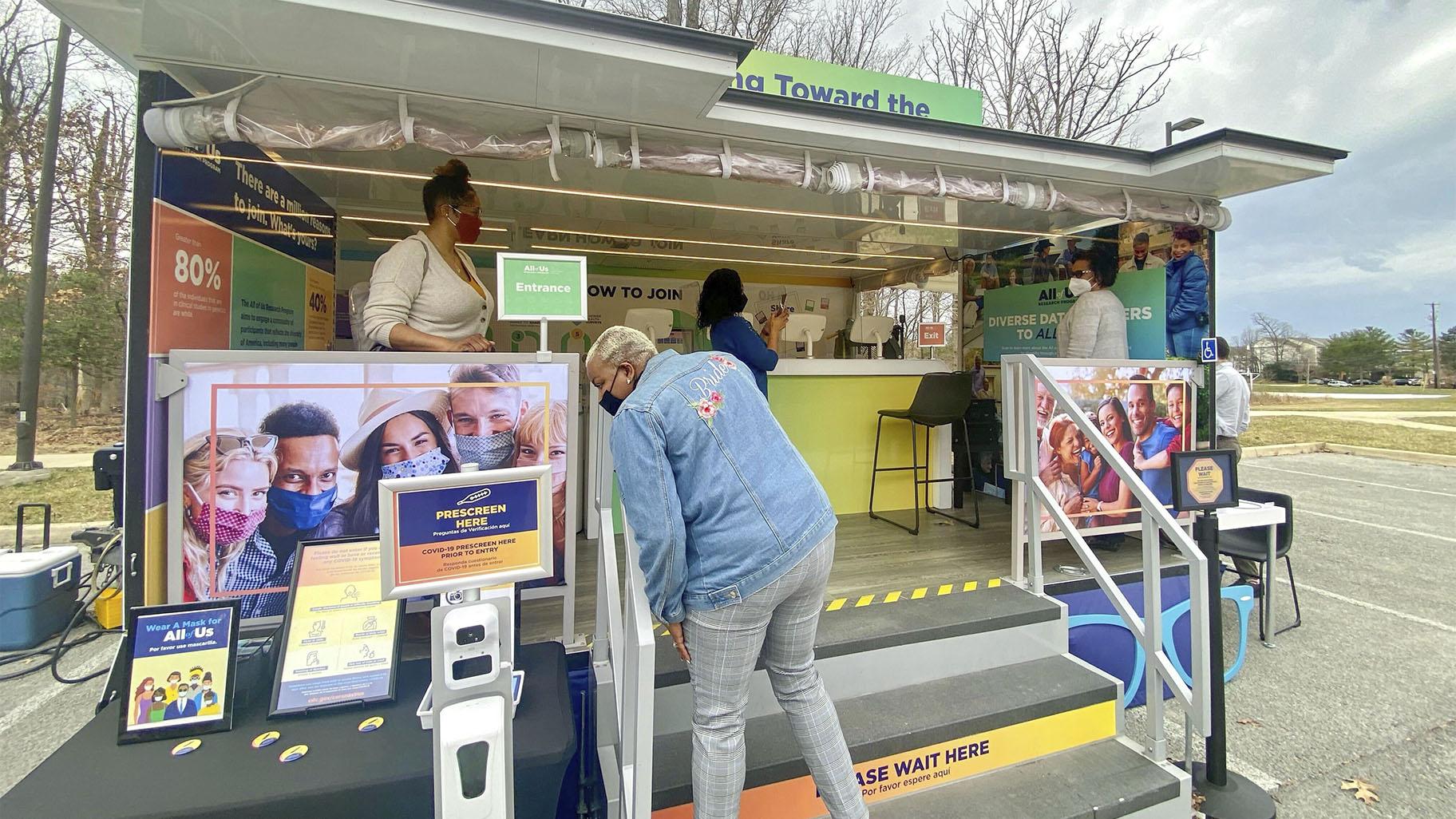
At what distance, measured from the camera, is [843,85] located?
4.38 metres

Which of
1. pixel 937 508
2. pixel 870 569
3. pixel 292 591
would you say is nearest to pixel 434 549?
pixel 292 591

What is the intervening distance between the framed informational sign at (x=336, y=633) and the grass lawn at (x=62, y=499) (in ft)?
21.5

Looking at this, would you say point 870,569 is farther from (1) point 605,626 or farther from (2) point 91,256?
(2) point 91,256

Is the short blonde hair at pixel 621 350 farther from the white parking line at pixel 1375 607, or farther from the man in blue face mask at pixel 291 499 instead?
the white parking line at pixel 1375 607

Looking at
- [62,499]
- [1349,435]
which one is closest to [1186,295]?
[62,499]

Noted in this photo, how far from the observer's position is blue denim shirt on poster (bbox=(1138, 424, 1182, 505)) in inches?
135

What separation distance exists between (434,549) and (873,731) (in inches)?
65.0

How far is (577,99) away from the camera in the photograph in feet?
8.40

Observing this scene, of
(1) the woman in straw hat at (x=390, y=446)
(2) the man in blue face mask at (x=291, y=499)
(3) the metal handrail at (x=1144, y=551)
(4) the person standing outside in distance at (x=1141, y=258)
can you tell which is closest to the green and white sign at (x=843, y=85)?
(4) the person standing outside in distance at (x=1141, y=258)

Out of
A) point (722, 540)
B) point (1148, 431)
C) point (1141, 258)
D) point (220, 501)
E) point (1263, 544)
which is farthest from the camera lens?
point (1141, 258)

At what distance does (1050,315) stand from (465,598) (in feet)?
16.5

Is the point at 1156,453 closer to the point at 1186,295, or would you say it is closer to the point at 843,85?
Answer: the point at 1186,295

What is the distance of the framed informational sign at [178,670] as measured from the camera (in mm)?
1596

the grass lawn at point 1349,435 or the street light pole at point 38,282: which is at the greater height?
the street light pole at point 38,282
